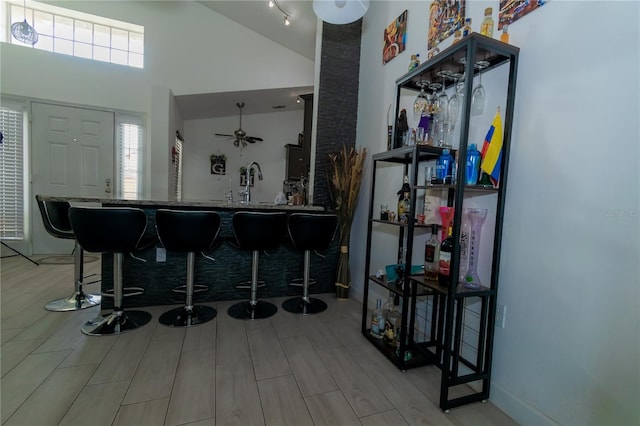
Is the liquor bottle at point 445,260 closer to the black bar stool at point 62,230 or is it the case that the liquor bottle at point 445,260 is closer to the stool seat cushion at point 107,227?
the stool seat cushion at point 107,227

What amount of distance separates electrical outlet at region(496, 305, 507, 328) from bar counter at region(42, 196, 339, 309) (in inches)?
67.8

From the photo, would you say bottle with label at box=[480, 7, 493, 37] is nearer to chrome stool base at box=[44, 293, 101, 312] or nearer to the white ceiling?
the white ceiling


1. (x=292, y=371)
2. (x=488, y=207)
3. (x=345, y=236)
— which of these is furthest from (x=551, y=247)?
(x=345, y=236)

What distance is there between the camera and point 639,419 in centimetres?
104

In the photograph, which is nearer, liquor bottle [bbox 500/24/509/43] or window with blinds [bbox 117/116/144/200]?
liquor bottle [bbox 500/24/509/43]

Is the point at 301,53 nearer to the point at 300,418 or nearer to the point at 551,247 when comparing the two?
the point at 551,247

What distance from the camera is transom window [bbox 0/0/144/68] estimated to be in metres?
4.21

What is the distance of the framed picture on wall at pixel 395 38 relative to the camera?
98.2 inches

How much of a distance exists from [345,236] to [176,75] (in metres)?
4.07

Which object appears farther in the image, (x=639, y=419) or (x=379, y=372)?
(x=379, y=372)

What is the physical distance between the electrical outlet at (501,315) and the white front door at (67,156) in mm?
5428

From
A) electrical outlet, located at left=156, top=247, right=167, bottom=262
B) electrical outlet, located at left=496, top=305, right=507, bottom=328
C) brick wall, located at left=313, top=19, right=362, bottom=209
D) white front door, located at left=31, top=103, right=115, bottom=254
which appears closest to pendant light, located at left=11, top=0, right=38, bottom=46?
white front door, located at left=31, top=103, right=115, bottom=254

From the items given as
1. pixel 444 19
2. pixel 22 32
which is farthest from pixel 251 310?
pixel 22 32

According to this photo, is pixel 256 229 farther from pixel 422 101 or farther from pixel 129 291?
pixel 422 101
